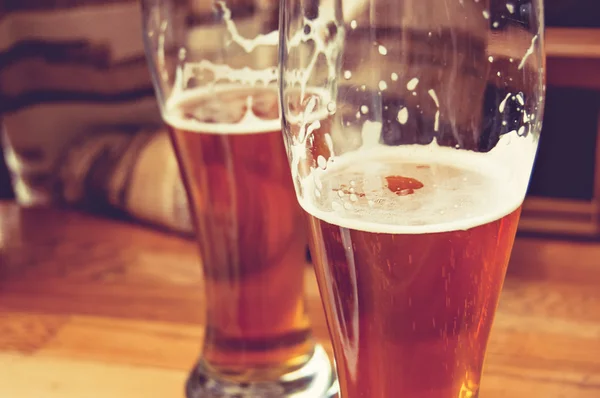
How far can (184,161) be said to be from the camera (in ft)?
2.02

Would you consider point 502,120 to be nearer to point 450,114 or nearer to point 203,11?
point 450,114

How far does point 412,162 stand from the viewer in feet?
1.55

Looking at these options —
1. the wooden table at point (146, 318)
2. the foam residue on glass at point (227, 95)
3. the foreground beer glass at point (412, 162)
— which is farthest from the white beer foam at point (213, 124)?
the wooden table at point (146, 318)

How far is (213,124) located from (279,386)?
23cm

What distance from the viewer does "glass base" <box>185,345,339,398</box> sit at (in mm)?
660

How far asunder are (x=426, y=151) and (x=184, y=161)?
0.71ft

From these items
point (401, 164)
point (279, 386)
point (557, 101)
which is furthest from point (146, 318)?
point (557, 101)

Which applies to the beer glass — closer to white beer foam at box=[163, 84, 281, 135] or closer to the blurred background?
white beer foam at box=[163, 84, 281, 135]

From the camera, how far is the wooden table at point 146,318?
70 centimetres

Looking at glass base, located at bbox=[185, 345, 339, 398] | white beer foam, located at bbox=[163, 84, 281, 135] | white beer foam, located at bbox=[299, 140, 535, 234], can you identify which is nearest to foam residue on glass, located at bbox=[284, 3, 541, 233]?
white beer foam, located at bbox=[299, 140, 535, 234]

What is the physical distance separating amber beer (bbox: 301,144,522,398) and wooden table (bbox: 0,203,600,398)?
24cm

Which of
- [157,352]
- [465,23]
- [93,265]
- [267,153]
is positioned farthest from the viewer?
[93,265]

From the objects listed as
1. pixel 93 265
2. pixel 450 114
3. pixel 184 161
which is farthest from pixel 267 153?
pixel 93 265

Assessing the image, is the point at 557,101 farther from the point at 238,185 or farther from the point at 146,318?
the point at 238,185
